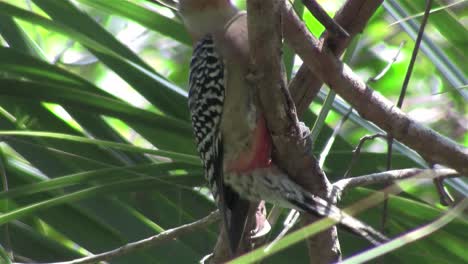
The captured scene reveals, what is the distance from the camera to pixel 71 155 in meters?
2.66

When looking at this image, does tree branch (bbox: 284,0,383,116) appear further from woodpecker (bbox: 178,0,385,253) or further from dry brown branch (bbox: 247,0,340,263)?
woodpecker (bbox: 178,0,385,253)

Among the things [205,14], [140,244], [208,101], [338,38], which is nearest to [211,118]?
[208,101]

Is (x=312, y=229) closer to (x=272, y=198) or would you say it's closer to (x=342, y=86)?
(x=342, y=86)

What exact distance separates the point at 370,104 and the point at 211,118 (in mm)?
1130

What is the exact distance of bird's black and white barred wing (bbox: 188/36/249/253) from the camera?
8.94 ft

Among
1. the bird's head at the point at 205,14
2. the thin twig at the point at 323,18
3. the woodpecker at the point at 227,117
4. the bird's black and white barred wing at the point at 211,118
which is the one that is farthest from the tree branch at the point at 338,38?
the bird's head at the point at 205,14

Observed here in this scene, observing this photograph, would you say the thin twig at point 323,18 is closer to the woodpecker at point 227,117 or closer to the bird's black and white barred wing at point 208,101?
the woodpecker at point 227,117

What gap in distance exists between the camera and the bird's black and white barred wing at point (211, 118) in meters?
2.72

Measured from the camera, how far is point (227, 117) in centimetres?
300

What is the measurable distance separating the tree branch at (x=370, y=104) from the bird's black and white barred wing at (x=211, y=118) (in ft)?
2.43

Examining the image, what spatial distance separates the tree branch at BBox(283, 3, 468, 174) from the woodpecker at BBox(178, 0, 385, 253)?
560 mm

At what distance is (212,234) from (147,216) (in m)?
0.26

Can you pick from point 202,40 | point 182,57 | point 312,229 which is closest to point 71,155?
point 202,40

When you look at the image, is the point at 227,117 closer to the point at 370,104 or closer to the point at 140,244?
the point at 140,244
